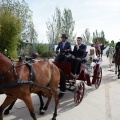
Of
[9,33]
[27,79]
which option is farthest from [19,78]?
[9,33]

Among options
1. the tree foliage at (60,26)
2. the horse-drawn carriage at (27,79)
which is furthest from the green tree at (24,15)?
the horse-drawn carriage at (27,79)

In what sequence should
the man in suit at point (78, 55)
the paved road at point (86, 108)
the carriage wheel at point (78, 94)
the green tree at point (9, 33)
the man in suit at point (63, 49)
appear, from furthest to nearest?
the green tree at point (9, 33)
the man in suit at point (63, 49)
the man in suit at point (78, 55)
the carriage wheel at point (78, 94)
the paved road at point (86, 108)

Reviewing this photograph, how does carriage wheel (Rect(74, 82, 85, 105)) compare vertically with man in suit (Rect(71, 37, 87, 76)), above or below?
below

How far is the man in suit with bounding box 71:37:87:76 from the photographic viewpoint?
7.00 m

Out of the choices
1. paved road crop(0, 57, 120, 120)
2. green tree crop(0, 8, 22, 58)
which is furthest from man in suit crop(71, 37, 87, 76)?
green tree crop(0, 8, 22, 58)

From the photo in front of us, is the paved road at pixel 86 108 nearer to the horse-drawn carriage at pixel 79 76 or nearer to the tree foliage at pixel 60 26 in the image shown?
the horse-drawn carriage at pixel 79 76

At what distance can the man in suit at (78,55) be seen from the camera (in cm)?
700

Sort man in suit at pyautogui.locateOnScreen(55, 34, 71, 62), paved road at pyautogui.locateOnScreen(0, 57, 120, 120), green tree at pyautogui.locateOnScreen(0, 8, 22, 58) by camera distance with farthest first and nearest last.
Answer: green tree at pyautogui.locateOnScreen(0, 8, 22, 58) → man in suit at pyautogui.locateOnScreen(55, 34, 71, 62) → paved road at pyautogui.locateOnScreen(0, 57, 120, 120)

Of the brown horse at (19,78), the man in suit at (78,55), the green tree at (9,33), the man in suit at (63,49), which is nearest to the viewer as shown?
the brown horse at (19,78)

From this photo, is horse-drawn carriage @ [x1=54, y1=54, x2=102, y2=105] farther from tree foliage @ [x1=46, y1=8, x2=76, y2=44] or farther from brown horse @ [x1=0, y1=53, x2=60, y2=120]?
tree foliage @ [x1=46, y1=8, x2=76, y2=44]

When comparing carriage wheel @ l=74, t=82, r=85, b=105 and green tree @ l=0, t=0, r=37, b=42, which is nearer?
carriage wheel @ l=74, t=82, r=85, b=105

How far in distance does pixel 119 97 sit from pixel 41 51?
1782 centimetres

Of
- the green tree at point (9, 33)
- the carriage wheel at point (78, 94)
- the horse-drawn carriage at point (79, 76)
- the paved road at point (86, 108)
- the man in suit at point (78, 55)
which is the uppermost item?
the green tree at point (9, 33)

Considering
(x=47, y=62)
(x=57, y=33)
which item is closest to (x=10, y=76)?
(x=47, y=62)
